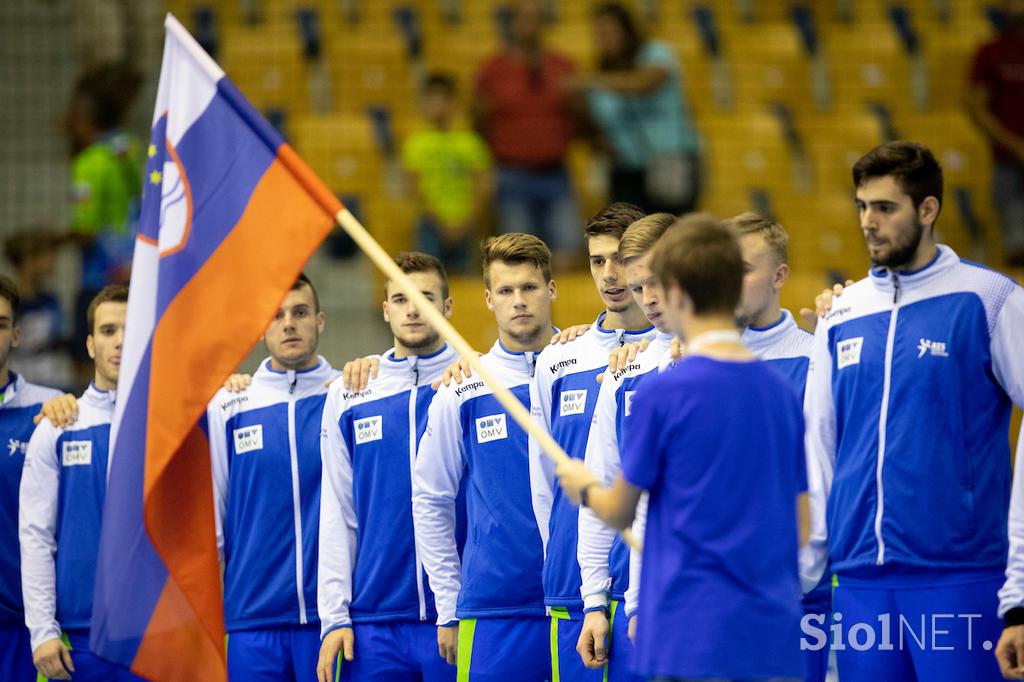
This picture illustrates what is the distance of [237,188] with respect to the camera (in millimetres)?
5191

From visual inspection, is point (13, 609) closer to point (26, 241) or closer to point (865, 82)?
point (26, 241)

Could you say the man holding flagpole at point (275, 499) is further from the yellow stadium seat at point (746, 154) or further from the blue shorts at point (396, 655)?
the yellow stadium seat at point (746, 154)

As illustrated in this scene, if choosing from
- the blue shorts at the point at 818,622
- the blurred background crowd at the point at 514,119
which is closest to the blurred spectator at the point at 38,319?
the blurred background crowd at the point at 514,119

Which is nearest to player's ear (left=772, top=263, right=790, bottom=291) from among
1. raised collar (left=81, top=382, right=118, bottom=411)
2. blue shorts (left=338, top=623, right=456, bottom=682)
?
blue shorts (left=338, top=623, right=456, bottom=682)

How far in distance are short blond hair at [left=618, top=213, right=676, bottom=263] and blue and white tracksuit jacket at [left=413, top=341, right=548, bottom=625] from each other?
0.82 meters

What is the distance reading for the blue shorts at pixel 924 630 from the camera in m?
4.87

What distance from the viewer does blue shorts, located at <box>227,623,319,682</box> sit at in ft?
21.0

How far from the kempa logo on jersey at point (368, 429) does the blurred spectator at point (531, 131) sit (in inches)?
181

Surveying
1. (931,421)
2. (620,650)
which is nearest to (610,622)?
(620,650)

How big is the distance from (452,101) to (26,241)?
320cm

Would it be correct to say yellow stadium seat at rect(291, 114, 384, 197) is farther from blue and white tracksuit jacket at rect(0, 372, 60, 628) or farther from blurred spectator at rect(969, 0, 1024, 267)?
blue and white tracksuit jacket at rect(0, 372, 60, 628)

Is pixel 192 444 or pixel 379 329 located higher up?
pixel 379 329

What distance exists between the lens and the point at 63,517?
669cm

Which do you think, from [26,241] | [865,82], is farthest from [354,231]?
[865,82]
